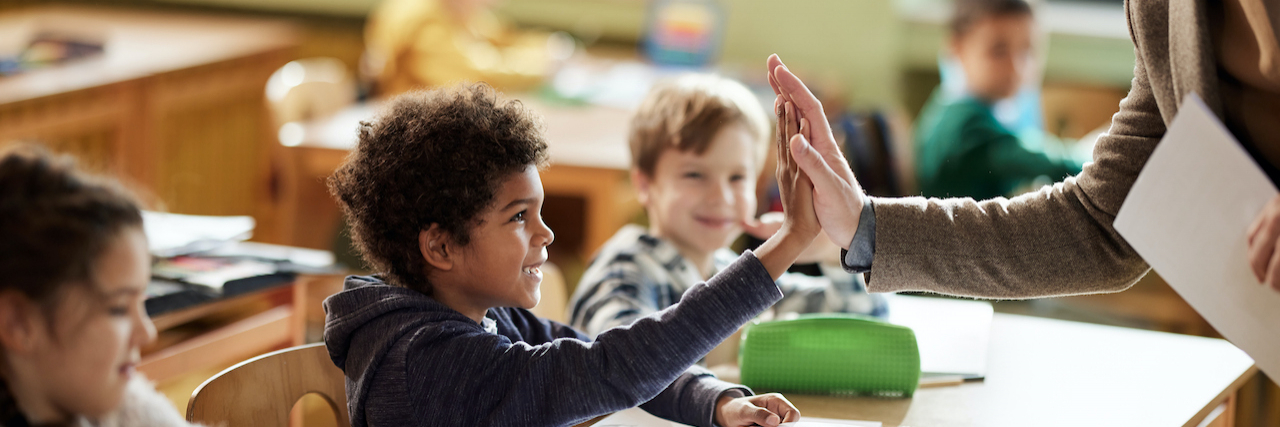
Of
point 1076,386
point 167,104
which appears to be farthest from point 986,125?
point 167,104

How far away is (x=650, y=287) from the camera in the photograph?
139 centimetres

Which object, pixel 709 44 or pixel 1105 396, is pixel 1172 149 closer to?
pixel 1105 396

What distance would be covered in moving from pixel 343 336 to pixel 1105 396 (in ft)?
2.71

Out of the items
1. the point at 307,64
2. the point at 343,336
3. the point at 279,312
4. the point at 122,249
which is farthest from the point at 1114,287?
the point at 307,64

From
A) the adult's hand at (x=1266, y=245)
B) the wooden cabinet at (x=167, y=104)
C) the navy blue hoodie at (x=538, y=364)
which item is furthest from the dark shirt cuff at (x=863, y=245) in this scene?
the wooden cabinet at (x=167, y=104)

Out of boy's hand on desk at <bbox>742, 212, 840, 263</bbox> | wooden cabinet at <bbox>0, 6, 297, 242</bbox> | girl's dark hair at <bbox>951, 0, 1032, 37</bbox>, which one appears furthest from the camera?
wooden cabinet at <bbox>0, 6, 297, 242</bbox>

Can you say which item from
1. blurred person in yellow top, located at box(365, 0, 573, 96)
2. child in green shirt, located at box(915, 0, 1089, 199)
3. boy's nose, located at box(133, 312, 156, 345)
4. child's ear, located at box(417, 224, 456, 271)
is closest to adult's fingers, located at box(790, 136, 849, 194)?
child's ear, located at box(417, 224, 456, 271)

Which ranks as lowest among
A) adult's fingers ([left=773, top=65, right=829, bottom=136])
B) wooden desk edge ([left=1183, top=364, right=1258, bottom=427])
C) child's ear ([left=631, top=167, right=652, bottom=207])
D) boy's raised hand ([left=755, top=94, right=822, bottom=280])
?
wooden desk edge ([left=1183, top=364, right=1258, bottom=427])

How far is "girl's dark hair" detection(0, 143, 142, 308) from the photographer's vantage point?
70 cm

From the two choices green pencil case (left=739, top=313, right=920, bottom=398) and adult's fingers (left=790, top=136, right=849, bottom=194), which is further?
green pencil case (left=739, top=313, right=920, bottom=398)

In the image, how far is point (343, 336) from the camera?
1010mm

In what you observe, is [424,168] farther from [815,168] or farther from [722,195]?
[722,195]

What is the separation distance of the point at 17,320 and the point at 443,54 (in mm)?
2736

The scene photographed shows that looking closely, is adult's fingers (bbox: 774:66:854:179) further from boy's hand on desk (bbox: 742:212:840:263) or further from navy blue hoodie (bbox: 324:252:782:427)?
boy's hand on desk (bbox: 742:212:840:263)
